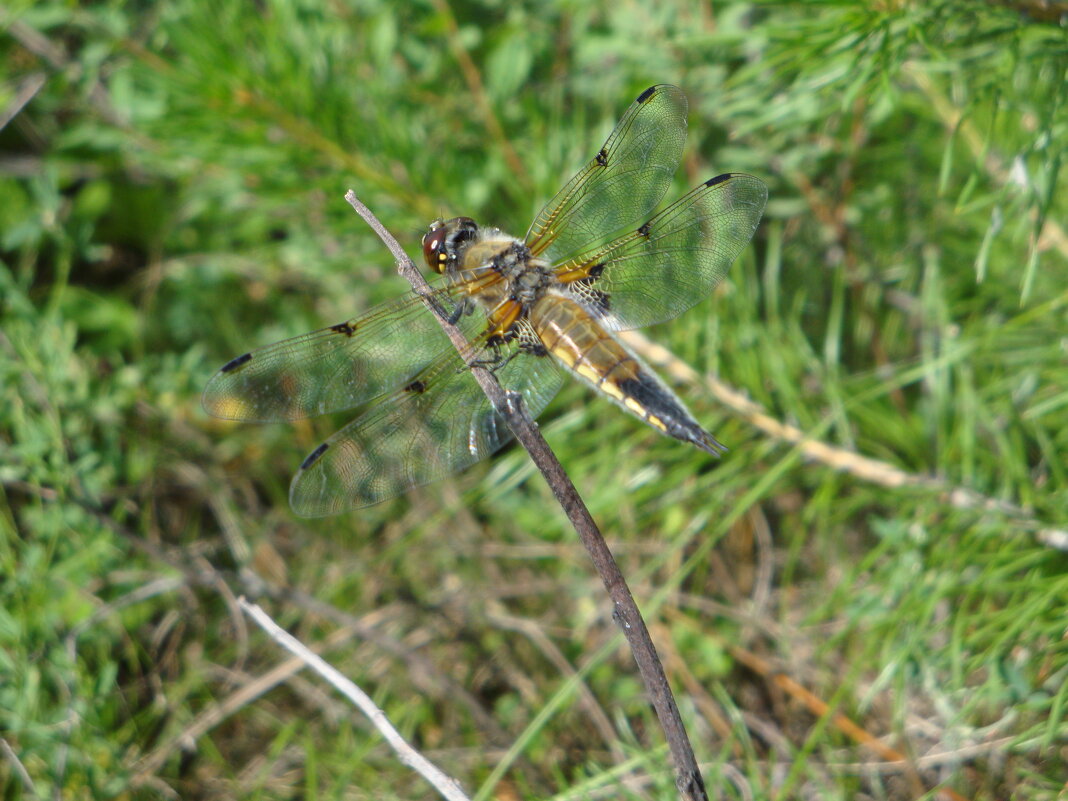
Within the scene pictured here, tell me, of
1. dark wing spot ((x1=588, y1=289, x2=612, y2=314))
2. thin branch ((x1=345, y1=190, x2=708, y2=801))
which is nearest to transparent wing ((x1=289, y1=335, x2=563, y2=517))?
dark wing spot ((x1=588, y1=289, x2=612, y2=314))

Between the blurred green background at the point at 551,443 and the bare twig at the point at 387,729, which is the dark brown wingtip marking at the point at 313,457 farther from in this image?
the blurred green background at the point at 551,443

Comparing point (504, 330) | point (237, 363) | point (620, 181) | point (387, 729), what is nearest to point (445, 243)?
point (504, 330)

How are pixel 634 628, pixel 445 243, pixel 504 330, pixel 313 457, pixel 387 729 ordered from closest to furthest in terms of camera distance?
pixel 634 628
pixel 387 729
pixel 313 457
pixel 504 330
pixel 445 243

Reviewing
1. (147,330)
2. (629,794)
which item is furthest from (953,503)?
(147,330)

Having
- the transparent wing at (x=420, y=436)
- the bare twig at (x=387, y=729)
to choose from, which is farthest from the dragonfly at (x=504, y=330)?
the bare twig at (x=387, y=729)

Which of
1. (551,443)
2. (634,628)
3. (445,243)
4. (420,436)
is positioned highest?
(445,243)

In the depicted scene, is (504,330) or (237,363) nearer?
(237,363)

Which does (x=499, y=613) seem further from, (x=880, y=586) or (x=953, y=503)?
(x=953, y=503)

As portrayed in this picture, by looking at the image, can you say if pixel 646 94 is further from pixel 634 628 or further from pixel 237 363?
pixel 634 628
